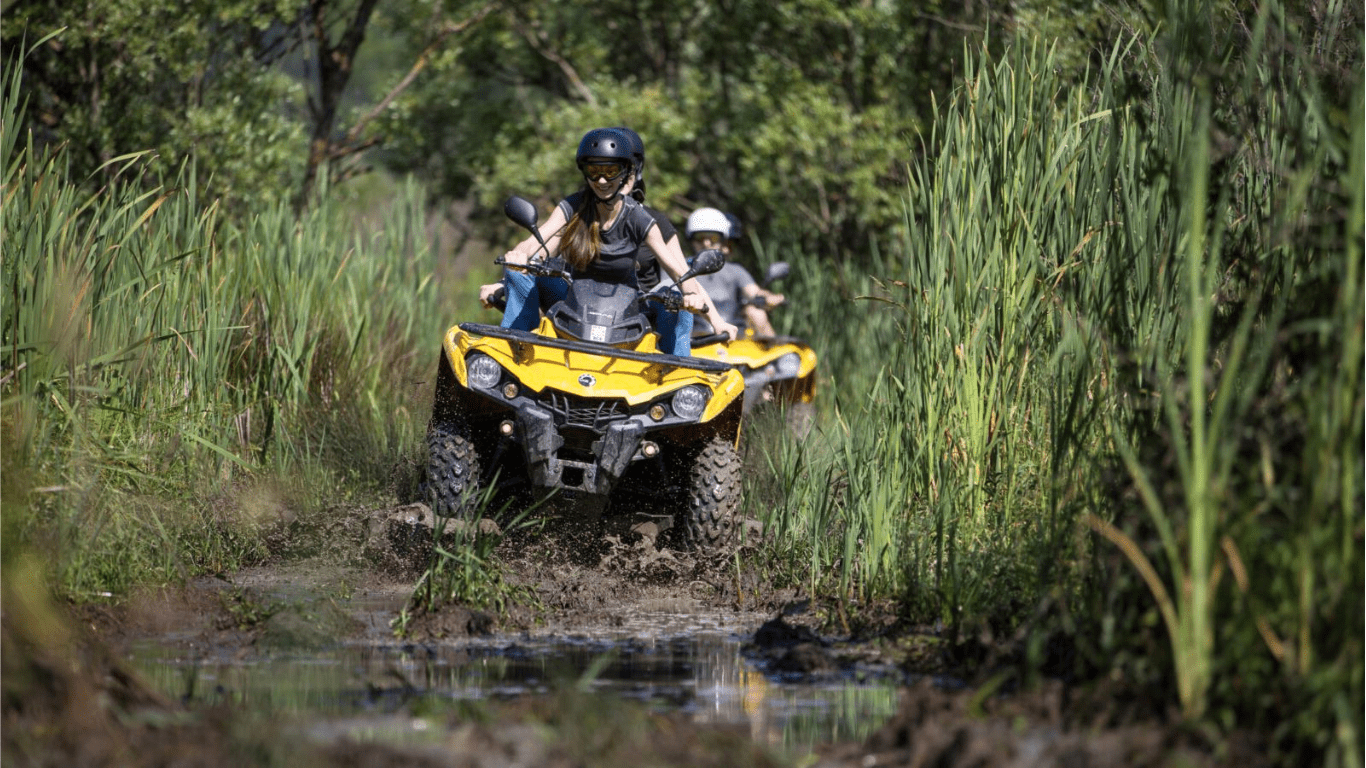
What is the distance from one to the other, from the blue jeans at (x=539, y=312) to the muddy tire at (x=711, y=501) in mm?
673

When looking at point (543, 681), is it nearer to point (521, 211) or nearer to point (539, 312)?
point (521, 211)

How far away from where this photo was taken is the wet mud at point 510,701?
11.0 ft

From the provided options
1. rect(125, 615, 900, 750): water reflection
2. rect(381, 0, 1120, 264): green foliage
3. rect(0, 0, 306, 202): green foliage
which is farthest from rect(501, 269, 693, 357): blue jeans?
rect(381, 0, 1120, 264): green foliage

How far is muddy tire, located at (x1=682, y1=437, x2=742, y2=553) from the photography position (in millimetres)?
7133

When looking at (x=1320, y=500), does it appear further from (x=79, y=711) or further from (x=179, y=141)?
(x=179, y=141)

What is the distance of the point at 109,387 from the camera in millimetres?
6203

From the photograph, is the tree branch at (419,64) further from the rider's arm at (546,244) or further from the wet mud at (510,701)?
the wet mud at (510,701)

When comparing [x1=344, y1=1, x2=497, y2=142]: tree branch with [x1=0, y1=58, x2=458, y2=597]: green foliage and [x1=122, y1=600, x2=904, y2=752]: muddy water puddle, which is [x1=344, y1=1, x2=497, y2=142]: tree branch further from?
[x1=122, y1=600, x2=904, y2=752]: muddy water puddle

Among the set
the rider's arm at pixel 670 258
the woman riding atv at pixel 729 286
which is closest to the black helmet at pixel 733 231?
the woman riding atv at pixel 729 286

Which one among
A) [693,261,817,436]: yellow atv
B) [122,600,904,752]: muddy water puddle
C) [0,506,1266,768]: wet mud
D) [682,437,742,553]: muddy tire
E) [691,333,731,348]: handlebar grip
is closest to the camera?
[0,506,1266,768]: wet mud

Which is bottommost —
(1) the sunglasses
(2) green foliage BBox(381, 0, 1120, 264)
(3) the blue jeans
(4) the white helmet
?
(3) the blue jeans

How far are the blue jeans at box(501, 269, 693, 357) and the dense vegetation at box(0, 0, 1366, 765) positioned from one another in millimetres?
642

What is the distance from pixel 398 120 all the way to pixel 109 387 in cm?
1004

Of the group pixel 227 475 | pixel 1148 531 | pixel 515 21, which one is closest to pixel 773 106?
pixel 515 21
